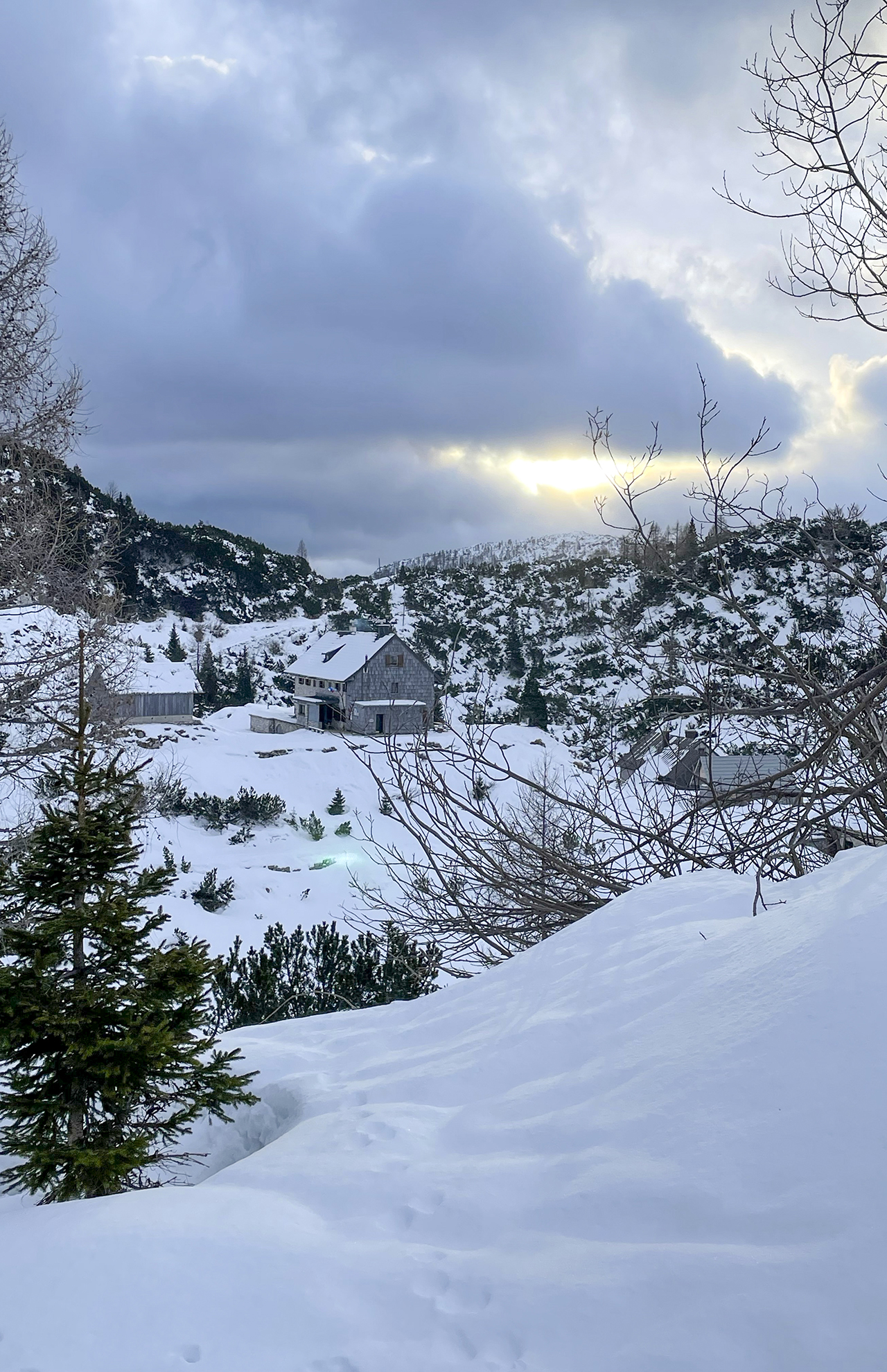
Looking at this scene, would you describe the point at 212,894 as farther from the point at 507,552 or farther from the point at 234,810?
the point at 507,552

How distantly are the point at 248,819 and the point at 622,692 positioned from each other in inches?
774

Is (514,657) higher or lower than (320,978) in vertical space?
higher

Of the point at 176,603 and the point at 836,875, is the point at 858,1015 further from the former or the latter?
the point at 176,603

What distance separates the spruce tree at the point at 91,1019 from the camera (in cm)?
331

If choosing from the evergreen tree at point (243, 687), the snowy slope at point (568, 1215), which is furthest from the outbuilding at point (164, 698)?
the snowy slope at point (568, 1215)

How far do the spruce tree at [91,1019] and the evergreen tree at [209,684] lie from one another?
30493 mm

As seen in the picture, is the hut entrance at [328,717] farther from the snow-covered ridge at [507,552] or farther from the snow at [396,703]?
the snow-covered ridge at [507,552]

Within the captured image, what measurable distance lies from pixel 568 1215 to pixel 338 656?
29.8m

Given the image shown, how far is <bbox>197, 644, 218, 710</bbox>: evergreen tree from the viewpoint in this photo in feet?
112

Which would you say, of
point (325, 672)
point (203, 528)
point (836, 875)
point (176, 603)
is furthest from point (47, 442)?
point (203, 528)

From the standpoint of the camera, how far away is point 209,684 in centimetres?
3466

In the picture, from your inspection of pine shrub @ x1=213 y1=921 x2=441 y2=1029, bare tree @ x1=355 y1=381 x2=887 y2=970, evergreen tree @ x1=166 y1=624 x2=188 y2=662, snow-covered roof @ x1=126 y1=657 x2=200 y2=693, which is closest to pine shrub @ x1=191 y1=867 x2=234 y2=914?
pine shrub @ x1=213 y1=921 x2=441 y2=1029

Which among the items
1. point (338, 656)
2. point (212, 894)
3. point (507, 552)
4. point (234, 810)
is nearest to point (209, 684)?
point (338, 656)

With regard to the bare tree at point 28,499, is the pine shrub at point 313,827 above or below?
below
